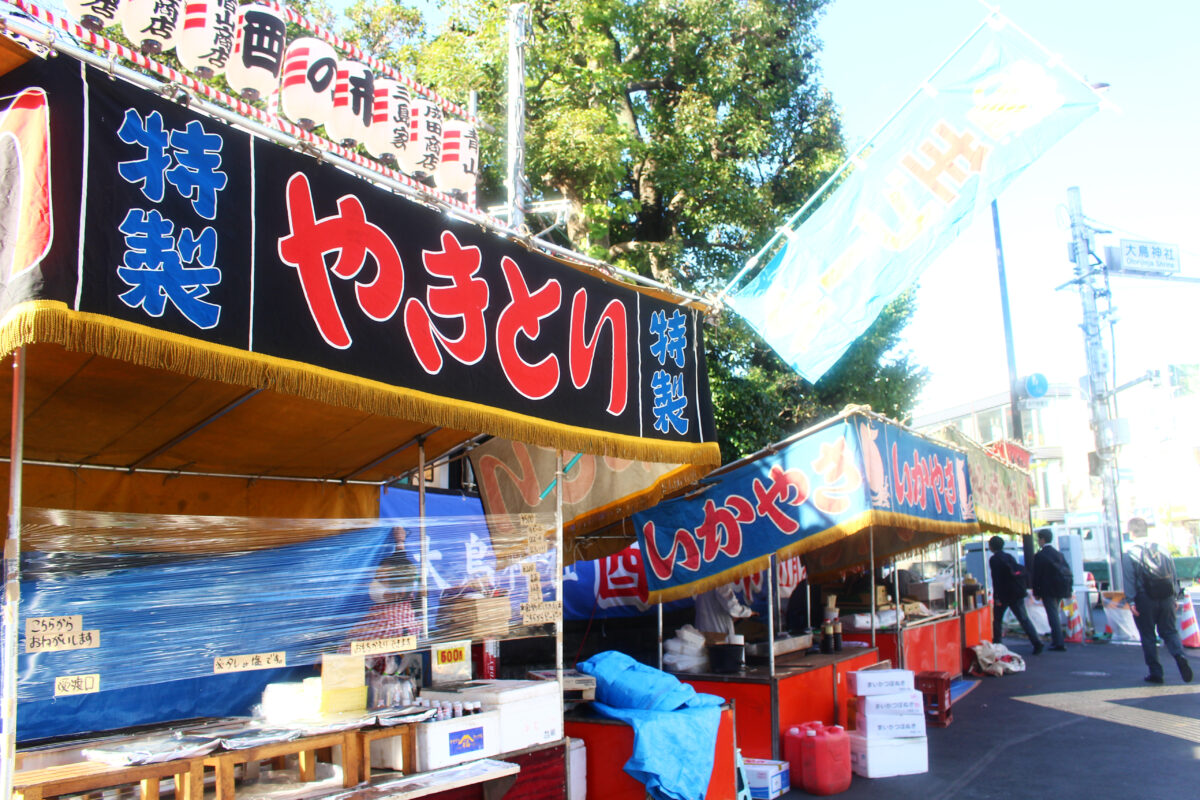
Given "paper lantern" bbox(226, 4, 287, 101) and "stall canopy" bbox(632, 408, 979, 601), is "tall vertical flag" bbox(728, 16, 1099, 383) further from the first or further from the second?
"paper lantern" bbox(226, 4, 287, 101)

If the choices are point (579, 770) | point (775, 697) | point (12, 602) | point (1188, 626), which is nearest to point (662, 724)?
point (579, 770)

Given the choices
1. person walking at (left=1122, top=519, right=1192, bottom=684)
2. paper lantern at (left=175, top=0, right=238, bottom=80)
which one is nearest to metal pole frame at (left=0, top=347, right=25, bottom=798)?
paper lantern at (left=175, top=0, right=238, bottom=80)

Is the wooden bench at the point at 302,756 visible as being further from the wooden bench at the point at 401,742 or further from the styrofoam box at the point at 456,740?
the styrofoam box at the point at 456,740

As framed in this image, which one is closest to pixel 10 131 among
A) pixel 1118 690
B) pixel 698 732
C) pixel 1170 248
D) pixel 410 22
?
pixel 698 732

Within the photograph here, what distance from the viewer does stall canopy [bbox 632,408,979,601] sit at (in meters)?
7.48

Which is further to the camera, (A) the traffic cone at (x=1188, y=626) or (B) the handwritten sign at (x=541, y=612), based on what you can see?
(A) the traffic cone at (x=1188, y=626)

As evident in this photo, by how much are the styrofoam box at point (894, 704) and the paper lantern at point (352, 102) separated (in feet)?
22.5

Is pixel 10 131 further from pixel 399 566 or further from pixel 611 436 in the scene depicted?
pixel 611 436

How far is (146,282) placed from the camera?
3055 mm

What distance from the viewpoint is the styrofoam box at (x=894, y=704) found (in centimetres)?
802

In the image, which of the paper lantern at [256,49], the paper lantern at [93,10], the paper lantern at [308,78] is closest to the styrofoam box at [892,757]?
the paper lantern at [308,78]

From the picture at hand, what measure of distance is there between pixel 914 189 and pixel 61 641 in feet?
18.5

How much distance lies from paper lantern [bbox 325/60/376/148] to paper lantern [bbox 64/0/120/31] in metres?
1.70

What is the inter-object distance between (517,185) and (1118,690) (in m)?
10.4
